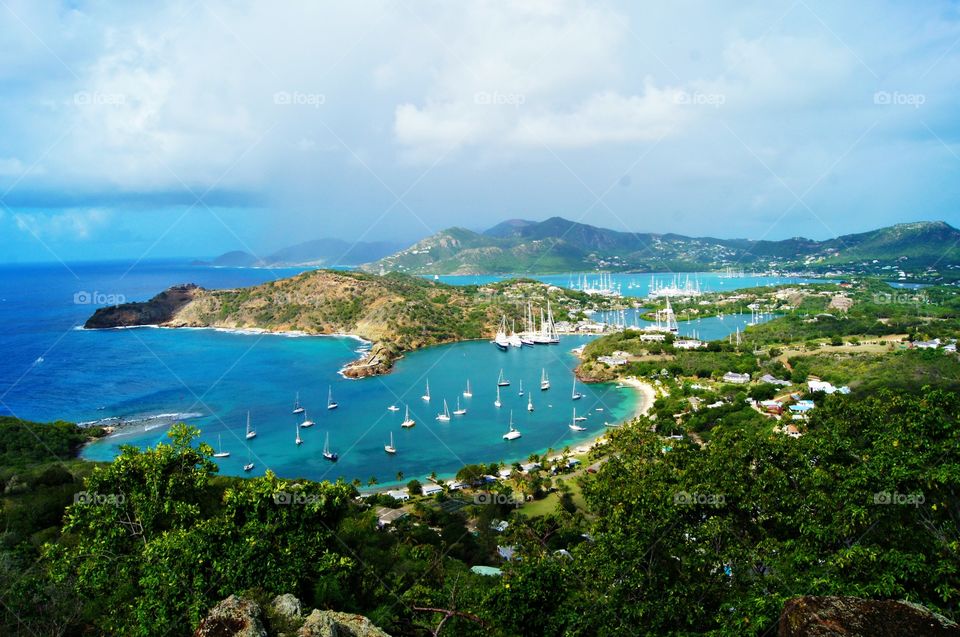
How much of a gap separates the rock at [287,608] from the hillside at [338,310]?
152ft

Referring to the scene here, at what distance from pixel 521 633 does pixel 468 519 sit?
12575mm

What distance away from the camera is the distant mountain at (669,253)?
375ft

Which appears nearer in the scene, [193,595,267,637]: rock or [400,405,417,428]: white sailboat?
[193,595,267,637]: rock

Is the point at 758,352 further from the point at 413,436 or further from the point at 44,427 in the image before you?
the point at 44,427

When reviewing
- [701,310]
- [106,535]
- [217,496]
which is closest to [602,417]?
[217,496]

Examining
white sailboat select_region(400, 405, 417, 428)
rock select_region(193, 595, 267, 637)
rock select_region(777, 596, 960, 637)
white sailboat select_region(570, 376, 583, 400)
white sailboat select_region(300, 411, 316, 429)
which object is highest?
rock select_region(777, 596, 960, 637)

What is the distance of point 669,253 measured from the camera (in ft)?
559

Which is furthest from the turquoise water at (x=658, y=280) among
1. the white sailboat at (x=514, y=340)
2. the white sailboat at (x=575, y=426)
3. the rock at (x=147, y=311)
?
the white sailboat at (x=575, y=426)

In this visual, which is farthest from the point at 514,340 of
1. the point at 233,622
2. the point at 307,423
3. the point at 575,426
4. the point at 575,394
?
the point at 233,622

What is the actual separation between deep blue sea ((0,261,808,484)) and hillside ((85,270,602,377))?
3.16m

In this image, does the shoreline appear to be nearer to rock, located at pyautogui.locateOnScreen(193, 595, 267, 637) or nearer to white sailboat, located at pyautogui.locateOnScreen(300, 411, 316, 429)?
white sailboat, located at pyautogui.locateOnScreen(300, 411, 316, 429)

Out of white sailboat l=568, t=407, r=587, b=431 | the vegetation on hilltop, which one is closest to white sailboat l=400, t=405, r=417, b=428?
white sailboat l=568, t=407, r=587, b=431

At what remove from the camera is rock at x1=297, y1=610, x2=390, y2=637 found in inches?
173

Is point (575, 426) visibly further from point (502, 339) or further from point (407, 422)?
point (502, 339)
